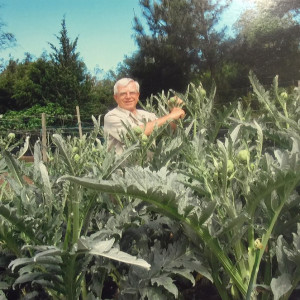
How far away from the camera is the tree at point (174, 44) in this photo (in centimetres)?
1712

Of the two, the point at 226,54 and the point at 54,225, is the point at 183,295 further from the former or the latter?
the point at 226,54

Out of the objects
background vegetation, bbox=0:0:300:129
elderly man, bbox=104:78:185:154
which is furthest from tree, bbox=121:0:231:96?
elderly man, bbox=104:78:185:154

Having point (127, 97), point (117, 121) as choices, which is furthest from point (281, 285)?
point (127, 97)

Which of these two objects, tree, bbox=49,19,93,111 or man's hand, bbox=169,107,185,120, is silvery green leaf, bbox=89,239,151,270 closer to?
man's hand, bbox=169,107,185,120

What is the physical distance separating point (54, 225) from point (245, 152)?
529mm

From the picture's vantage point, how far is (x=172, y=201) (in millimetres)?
957

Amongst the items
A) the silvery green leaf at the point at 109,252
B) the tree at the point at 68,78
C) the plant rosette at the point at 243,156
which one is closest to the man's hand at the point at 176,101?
the plant rosette at the point at 243,156

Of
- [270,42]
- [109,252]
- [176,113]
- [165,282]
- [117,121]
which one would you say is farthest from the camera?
[270,42]

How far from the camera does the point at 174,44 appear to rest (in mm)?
17734

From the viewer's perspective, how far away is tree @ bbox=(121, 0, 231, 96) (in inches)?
674

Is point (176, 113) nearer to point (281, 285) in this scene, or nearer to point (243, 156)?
A: point (243, 156)

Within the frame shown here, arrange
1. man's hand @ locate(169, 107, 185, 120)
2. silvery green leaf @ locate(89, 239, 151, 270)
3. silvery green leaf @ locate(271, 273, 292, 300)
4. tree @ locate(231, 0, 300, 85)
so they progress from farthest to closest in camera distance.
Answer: tree @ locate(231, 0, 300, 85), man's hand @ locate(169, 107, 185, 120), silvery green leaf @ locate(271, 273, 292, 300), silvery green leaf @ locate(89, 239, 151, 270)

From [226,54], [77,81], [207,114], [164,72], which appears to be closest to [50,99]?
[77,81]

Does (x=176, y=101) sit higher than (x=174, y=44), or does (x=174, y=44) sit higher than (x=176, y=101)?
(x=174, y=44)
